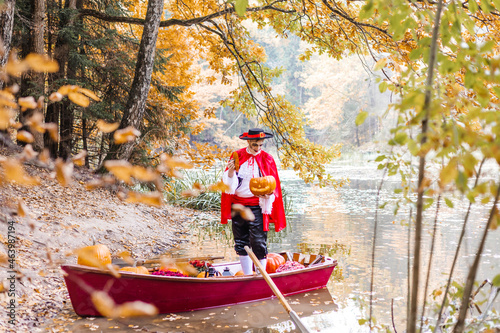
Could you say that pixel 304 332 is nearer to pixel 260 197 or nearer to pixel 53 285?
pixel 260 197

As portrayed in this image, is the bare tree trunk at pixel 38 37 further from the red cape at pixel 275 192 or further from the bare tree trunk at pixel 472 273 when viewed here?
the bare tree trunk at pixel 472 273

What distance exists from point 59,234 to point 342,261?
4.47m

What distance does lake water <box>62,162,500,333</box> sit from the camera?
4.38 meters

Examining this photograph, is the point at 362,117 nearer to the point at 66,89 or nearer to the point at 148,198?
the point at 148,198

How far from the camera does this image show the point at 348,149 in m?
40.4

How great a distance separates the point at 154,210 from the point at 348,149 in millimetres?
32535

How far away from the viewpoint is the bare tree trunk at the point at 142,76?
330 inches

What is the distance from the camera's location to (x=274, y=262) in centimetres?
576

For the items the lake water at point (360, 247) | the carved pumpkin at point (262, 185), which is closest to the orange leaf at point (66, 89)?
the lake water at point (360, 247)

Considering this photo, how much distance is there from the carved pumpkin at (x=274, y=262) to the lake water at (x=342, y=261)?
49cm

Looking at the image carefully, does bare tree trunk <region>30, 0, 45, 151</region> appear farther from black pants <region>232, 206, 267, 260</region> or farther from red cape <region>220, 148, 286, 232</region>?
black pants <region>232, 206, 267, 260</region>

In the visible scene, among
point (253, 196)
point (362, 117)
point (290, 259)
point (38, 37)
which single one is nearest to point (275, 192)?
point (253, 196)

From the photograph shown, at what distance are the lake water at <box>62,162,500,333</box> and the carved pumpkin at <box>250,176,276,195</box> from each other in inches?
54.6

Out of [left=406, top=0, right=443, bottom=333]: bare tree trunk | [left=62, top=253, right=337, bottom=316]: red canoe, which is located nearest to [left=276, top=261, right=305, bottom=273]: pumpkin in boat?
[left=62, top=253, right=337, bottom=316]: red canoe
